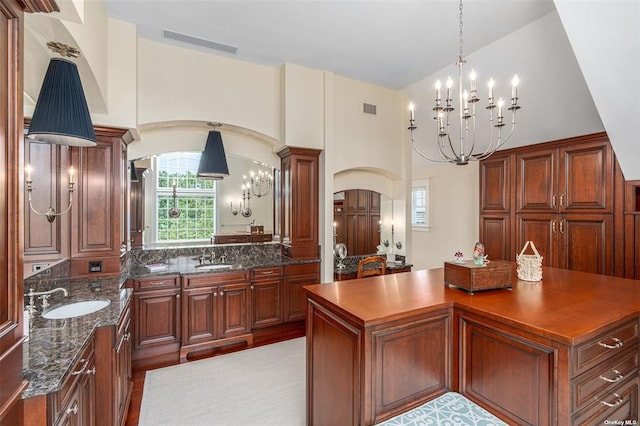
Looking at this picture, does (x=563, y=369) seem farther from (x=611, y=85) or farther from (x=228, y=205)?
(x=228, y=205)

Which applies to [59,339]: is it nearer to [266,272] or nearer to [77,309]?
[77,309]

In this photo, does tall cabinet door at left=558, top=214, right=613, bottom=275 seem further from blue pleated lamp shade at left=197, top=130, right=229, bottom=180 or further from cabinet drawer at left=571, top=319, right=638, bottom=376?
blue pleated lamp shade at left=197, top=130, right=229, bottom=180

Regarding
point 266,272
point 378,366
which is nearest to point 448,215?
point 266,272

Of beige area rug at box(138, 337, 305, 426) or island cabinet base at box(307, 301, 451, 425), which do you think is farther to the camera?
beige area rug at box(138, 337, 305, 426)

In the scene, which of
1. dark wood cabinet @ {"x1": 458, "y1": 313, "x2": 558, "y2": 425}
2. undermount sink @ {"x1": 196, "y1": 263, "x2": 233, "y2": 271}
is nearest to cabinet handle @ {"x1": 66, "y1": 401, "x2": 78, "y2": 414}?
dark wood cabinet @ {"x1": 458, "y1": 313, "x2": 558, "y2": 425}

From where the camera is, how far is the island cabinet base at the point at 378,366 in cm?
154

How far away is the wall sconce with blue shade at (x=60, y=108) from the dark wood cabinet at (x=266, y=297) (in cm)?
233

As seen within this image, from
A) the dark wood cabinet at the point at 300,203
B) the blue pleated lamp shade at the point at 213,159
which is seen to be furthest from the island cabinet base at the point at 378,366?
the blue pleated lamp shade at the point at 213,159

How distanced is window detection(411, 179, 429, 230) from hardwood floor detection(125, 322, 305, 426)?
3.62m

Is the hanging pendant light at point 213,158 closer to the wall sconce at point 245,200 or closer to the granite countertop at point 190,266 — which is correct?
the wall sconce at point 245,200

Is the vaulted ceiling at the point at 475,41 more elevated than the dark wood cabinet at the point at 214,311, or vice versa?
the vaulted ceiling at the point at 475,41

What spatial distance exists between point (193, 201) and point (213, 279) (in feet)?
4.55

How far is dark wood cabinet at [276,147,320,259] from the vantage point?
4.27 metres

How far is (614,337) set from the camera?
161 cm
